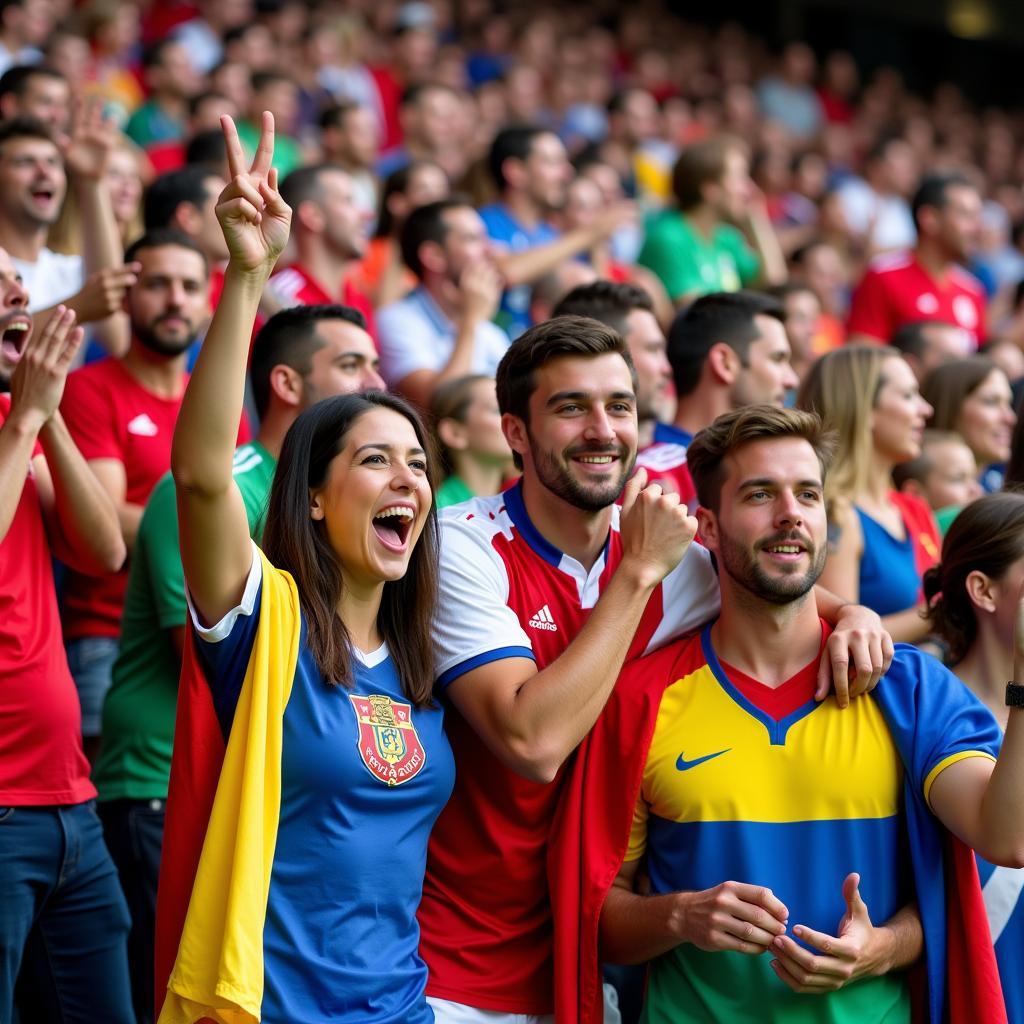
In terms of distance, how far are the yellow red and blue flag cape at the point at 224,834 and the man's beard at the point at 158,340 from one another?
2.10 metres

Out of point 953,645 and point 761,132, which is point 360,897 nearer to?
point 953,645

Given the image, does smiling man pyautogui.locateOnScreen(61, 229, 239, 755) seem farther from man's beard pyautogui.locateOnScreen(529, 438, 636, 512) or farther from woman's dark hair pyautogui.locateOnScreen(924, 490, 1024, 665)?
woman's dark hair pyautogui.locateOnScreen(924, 490, 1024, 665)

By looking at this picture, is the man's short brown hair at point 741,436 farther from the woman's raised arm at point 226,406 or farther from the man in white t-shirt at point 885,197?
the man in white t-shirt at point 885,197

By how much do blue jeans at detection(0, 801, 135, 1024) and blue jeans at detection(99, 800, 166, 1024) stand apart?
1.01ft

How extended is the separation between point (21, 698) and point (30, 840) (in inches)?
13.0

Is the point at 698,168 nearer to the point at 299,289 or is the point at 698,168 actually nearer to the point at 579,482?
the point at 299,289

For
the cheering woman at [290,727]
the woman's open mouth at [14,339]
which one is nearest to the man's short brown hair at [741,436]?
the cheering woman at [290,727]

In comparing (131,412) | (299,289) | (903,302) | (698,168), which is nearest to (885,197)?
(903,302)

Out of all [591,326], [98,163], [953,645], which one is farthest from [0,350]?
Answer: [953,645]

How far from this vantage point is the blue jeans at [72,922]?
3.63 metres

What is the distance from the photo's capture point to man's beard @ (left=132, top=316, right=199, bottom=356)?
510cm

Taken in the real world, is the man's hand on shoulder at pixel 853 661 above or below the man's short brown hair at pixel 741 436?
below

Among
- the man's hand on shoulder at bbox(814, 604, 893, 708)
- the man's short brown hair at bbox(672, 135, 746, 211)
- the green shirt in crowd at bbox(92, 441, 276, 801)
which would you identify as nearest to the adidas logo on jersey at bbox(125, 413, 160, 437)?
the green shirt in crowd at bbox(92, 441, 276, 801)

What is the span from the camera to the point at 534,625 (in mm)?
3629
